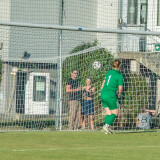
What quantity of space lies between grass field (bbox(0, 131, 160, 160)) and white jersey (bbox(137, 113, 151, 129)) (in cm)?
196

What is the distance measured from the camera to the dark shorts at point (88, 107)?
16000mm

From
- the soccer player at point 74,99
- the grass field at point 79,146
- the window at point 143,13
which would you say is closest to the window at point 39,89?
the soccer player at point 74,99

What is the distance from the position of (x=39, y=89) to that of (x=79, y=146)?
595 centimetres

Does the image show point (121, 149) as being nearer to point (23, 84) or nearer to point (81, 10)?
point (23, 84)

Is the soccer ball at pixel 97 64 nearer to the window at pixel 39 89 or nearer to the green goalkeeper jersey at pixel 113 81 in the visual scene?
the window at pixel 39 89

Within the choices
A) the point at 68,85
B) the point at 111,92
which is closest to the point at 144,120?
the point at 68,85

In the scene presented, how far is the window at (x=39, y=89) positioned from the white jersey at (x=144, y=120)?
9.55 feet

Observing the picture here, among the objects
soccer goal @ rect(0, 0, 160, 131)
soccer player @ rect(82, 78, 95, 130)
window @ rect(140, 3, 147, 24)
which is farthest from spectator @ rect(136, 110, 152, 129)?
window @ rect(140, 3, 147, 24)

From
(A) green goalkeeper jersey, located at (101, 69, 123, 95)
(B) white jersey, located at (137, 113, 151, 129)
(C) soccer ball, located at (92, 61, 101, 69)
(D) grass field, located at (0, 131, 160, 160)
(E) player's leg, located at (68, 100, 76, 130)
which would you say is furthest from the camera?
(C) soccer ball, located at (92, 61, 101, 69)

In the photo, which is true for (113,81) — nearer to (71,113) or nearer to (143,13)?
(71,113)

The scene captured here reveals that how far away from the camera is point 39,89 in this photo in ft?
54.8

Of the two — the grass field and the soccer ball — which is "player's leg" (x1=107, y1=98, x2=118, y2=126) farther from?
the soccer ball

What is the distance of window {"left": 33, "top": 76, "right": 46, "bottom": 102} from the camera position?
16533mm

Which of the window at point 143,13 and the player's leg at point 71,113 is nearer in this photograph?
the player's leg at point 71,113
